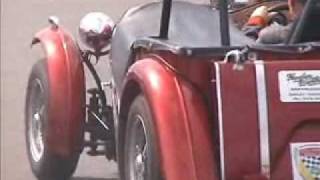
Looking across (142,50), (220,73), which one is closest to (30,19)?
(142,50)

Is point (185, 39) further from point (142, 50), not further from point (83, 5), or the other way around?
point (83, 5)

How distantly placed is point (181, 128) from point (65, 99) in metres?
1.79

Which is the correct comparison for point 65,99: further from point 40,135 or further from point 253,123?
point 253,123

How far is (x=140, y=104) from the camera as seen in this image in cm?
421

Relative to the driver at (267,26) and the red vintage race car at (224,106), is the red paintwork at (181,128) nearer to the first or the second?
the red vintage race car at (224,106)

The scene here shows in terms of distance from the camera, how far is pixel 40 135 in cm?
602

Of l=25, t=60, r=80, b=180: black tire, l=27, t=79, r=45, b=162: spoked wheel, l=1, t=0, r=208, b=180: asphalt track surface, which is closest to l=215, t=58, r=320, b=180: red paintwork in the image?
l=25, t=60, r=80, b=180: black tire

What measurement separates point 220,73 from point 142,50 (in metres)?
0.80

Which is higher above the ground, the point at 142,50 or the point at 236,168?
the point at 142,50

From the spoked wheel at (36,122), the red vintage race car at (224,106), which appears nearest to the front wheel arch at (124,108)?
the red vintage race car at (224,106)

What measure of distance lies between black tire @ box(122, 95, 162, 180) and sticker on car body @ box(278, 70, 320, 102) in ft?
1.85

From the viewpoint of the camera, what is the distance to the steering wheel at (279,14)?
15.6ft

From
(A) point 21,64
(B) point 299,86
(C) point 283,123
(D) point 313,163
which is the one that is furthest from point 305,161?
(A) point 21,64

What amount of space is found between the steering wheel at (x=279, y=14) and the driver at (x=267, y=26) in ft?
0.05
